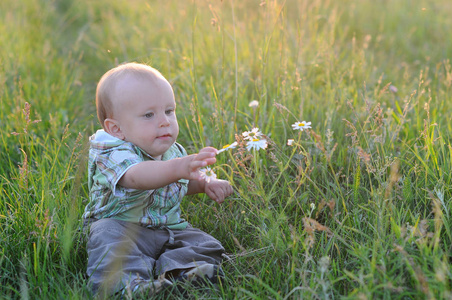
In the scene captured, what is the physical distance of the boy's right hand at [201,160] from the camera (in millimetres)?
1805

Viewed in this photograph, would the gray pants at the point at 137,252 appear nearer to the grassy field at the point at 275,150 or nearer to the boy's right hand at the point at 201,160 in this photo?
the grassy field at the point at 275,150

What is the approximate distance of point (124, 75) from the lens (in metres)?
2.10

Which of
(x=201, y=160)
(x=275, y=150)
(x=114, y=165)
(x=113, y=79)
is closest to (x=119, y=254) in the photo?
(x=114, y=165)

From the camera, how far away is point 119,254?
6.45ft

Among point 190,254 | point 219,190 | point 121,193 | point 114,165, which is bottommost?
point 190,254

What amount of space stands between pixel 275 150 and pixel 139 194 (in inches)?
33.5

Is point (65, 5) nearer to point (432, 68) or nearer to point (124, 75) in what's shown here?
point (432, 68)

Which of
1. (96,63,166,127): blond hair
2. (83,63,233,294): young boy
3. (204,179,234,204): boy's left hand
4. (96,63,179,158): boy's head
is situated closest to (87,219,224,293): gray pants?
(83,63,233,294): young boy

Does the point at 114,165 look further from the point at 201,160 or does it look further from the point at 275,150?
the point at 275,150

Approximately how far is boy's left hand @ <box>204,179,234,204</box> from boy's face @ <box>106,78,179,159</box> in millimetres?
321

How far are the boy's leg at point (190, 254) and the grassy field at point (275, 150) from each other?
86 mm

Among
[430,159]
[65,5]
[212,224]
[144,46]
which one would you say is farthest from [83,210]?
[65,5]

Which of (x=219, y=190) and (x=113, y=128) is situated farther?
(x=219, y=190)

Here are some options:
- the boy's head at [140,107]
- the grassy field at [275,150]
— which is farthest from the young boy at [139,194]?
the grassy field at [275,150]
